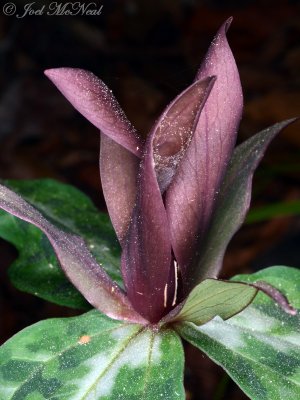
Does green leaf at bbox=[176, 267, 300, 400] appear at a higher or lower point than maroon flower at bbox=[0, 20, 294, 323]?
lower

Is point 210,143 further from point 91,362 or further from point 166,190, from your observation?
point 91,362

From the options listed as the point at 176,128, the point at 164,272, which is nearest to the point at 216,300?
the point at 164,272

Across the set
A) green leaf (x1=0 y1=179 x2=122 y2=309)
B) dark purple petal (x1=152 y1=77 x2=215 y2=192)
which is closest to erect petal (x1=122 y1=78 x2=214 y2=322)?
dark purple petal (x1=152 y1=77 x2=215 y2=192)

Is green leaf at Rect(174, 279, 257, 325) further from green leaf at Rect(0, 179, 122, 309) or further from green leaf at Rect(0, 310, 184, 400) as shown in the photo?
green leaf at Rect(0, 179, 122, 309)

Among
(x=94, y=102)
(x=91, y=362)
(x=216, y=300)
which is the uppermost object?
(x=94, y=102)

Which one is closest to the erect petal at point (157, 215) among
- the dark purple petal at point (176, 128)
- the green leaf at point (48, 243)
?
the dark purple petal at point (176, 128)

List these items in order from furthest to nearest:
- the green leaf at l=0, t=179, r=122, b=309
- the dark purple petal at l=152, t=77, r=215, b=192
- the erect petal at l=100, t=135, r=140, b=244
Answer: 1. the green leaf at l=0, t=179, r=122, b=309
2. the erect petal at l=100, t=135, r=140, b=244
3. the dark purple petal at l=152, t=77, r=215, b=192
